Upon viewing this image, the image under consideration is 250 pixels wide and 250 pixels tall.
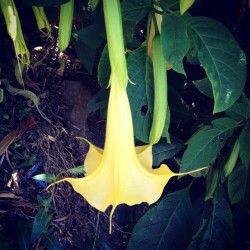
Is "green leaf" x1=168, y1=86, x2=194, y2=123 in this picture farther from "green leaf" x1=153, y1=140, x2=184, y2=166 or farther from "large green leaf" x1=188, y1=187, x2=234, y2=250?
"large green leaf" x1=188, y1=187, x2=234, y2=250

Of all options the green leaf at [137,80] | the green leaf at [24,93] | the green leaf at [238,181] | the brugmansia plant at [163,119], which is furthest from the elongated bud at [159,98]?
the green leaf at [24,93]

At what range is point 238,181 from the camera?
1051 mm

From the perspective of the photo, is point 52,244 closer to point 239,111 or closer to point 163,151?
point 163,151

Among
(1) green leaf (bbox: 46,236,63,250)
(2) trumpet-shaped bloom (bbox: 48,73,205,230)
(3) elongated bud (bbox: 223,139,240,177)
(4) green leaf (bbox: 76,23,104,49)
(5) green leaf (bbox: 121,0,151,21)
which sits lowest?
(1) green leaf (bbox: 46,236,63,250)

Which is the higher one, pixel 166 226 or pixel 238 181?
pixel 238 181

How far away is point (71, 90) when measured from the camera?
52.9 inches

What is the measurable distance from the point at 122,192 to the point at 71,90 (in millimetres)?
753

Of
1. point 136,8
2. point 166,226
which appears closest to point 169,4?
point 136,8

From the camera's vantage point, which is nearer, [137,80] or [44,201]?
[137,80]

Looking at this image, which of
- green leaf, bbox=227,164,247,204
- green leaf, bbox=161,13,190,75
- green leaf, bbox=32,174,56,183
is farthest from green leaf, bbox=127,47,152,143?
green leaf, bbox=32,174,56,183

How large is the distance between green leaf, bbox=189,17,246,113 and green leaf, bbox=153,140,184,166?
1.25ft

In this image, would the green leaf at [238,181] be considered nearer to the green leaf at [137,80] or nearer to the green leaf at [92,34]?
the green leaf at [137,80]

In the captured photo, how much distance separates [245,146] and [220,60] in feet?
0.76

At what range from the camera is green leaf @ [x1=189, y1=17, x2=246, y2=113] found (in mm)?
764
